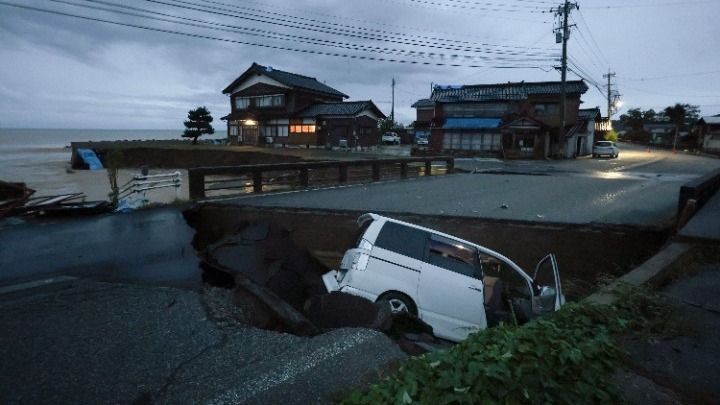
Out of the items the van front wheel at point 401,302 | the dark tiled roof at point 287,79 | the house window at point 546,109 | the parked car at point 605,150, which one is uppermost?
the dark tiled roof at point 287,79

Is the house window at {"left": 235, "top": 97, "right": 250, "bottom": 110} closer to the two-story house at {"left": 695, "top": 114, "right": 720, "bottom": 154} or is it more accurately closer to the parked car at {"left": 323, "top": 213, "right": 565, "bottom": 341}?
the parked car at {"left": 323, "top": 213, "right": 565, "bottom": 341}

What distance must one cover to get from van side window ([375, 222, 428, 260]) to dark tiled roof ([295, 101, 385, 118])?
36.5 metres

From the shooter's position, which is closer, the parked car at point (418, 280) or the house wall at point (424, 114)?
the parked car at point (418, 280)

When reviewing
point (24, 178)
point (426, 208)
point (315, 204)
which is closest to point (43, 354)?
point (315, 204)

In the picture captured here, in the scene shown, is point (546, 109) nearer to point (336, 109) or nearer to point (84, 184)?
point (336, 109)

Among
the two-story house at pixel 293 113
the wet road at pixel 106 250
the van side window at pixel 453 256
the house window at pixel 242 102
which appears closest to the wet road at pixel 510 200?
the wet road at pixel 106 250

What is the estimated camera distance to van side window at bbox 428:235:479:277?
227 inches

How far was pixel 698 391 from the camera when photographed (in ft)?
9.12

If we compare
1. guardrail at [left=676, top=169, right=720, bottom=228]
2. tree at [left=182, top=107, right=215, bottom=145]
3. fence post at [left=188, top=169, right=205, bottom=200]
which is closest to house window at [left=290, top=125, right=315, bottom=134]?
tree at [left=182, top=107, right=215, bottom=145]

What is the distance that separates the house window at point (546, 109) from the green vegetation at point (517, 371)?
41.2m

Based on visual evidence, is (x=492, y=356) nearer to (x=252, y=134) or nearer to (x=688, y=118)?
(x=252, y=134)

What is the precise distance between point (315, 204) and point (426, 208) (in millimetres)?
3027

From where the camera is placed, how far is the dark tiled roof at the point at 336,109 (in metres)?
41.7

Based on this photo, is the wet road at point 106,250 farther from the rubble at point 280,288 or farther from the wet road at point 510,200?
the wet road at point 510,200
